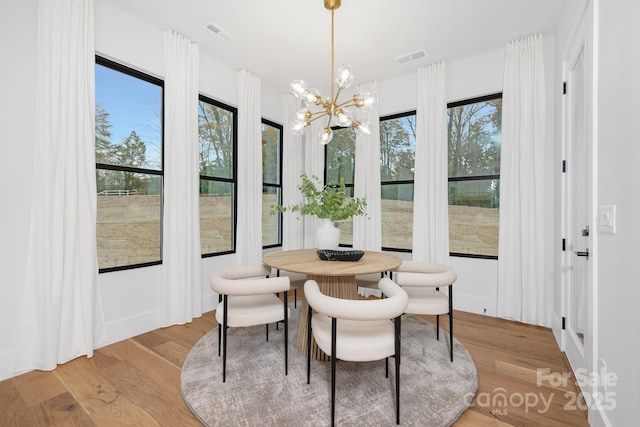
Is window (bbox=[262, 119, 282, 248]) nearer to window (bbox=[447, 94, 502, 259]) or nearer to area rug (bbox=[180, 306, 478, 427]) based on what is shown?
area rug (bbox=[180, 306, 478, 427])

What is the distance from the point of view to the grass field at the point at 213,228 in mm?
2764

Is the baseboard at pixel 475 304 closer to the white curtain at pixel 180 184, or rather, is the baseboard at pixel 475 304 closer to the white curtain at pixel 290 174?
the white curtain at pixel 290 174

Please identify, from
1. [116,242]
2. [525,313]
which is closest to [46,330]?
[116,242]

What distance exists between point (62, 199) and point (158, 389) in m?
1.67

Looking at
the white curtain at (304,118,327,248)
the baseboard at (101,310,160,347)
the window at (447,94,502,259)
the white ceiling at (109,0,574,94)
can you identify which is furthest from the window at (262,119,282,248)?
the window at (447,94,502,259)

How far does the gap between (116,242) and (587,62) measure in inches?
163

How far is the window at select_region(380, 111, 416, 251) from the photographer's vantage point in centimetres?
412

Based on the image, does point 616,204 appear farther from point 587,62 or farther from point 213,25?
point 213,25

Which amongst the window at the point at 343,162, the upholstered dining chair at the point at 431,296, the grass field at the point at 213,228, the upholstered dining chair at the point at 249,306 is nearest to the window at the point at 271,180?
the grass field at the point at 213,228

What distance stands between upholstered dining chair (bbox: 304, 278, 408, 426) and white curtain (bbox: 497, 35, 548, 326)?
2.26 m

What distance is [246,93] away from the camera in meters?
3.87

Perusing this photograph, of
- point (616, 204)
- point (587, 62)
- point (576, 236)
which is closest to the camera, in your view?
point (616, 204)

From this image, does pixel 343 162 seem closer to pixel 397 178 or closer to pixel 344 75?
pixel 397 178

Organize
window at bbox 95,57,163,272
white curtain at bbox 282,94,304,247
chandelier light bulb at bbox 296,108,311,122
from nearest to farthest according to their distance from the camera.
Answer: chandelier light bulb at bbox 296,108,311,122 → window at bbox 95,57,163,272 → white curtain at bbox 282,94,304,247
